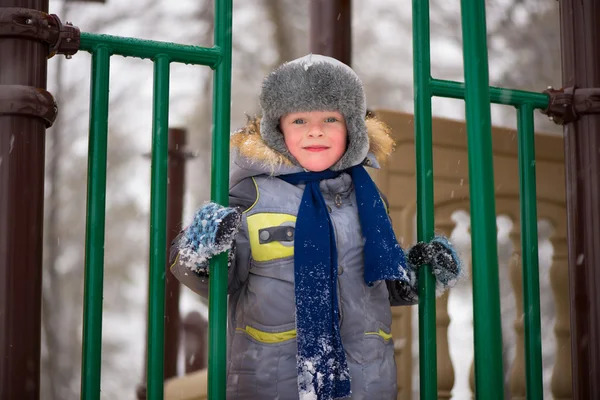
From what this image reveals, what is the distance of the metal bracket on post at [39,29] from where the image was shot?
130 cm

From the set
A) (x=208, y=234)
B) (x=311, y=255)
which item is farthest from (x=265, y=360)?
(x=208, y=234)

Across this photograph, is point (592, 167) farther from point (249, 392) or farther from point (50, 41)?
point (50, 41)

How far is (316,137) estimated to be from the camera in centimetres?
172

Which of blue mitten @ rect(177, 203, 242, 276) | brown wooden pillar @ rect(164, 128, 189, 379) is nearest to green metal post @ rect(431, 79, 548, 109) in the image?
blue mitten @ rect(177, 203, 242, 276)

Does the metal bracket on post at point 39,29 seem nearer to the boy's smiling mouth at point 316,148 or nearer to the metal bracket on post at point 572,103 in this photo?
the boy's smiling mouth at point 316,148

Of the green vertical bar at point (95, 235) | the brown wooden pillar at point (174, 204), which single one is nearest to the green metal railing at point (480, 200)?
the green vertical bar at point (95, 235)

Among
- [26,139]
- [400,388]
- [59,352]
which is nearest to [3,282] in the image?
[26,139]

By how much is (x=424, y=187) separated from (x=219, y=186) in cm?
49

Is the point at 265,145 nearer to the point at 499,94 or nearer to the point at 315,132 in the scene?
the point at 315,132

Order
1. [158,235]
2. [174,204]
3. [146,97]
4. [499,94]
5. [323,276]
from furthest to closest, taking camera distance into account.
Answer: [146,97]
[174,204]
[499,94]
[323,276]
[158,235]

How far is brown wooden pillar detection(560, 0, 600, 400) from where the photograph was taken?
1.85 m

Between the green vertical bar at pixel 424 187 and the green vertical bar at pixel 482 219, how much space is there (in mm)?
273

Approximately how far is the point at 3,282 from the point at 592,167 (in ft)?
4.84

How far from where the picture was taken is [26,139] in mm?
1287
